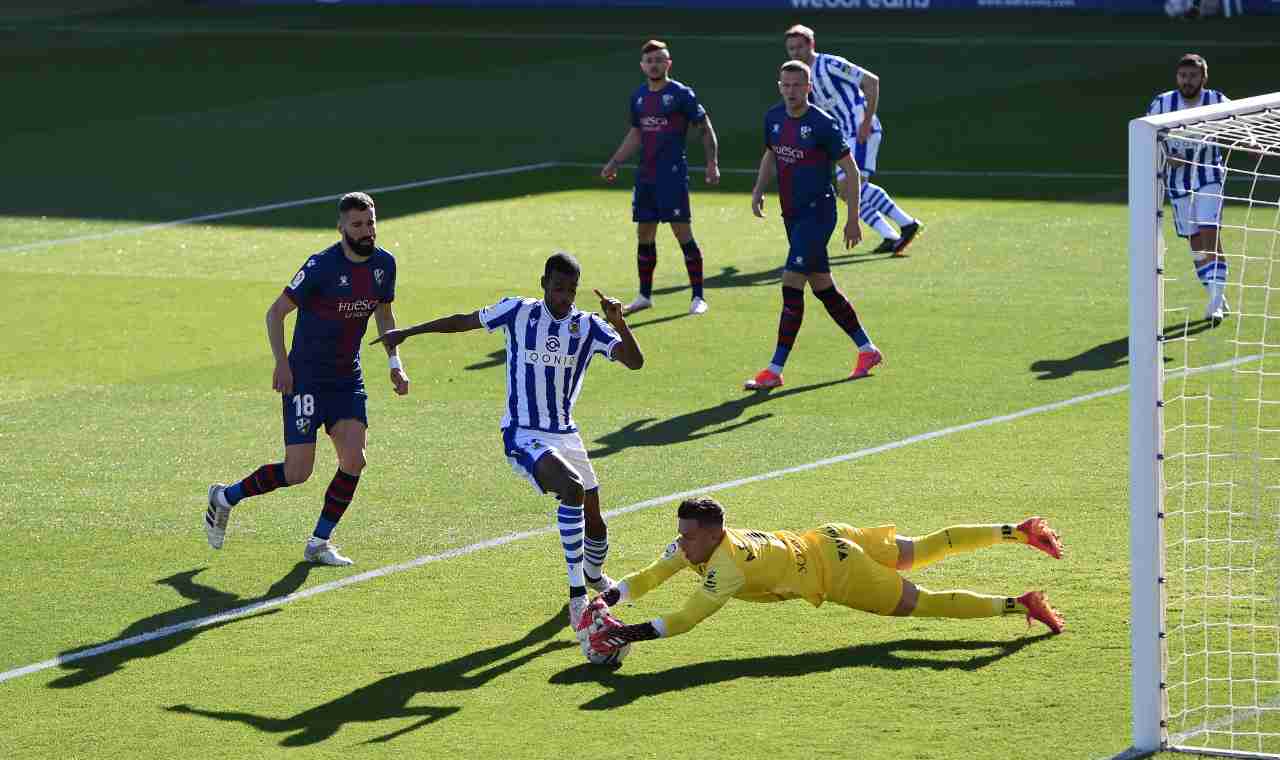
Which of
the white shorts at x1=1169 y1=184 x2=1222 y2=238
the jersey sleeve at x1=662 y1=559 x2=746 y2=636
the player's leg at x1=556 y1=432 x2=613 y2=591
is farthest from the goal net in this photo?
the player's leg at x1=556 y1=432 x2=613 y2=591

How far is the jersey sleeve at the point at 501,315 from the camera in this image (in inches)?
409

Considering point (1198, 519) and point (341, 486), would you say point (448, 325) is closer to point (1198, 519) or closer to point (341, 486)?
point (341, 486)

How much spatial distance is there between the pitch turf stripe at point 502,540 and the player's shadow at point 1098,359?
2.05 feet

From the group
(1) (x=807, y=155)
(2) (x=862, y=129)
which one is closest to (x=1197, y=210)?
(1) (x=807, y=155)

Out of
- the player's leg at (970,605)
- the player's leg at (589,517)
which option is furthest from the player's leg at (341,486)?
the player's leg at (970,605)

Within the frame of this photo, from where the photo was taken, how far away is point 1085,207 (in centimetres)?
2288

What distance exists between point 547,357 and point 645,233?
827 centimetres

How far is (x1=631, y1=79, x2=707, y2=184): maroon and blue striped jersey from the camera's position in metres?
18.3

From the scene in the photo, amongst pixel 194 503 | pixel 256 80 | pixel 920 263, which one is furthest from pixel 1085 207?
pixel 256 80

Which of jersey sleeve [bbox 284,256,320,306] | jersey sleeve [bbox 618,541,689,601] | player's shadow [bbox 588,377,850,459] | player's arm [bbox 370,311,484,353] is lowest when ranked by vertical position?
player's shadow [bbox 588,377,850,459]

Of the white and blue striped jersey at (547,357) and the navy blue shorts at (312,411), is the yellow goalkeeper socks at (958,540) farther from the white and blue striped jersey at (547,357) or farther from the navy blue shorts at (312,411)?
the navy blue shorts at (312,411)

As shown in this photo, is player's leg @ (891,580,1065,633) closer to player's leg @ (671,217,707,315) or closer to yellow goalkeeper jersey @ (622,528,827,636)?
yellow goalkeeper jersey @ (622,528,827,636)

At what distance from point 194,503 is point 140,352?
199 inches

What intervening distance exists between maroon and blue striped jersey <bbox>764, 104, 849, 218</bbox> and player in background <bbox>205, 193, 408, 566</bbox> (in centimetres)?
503
